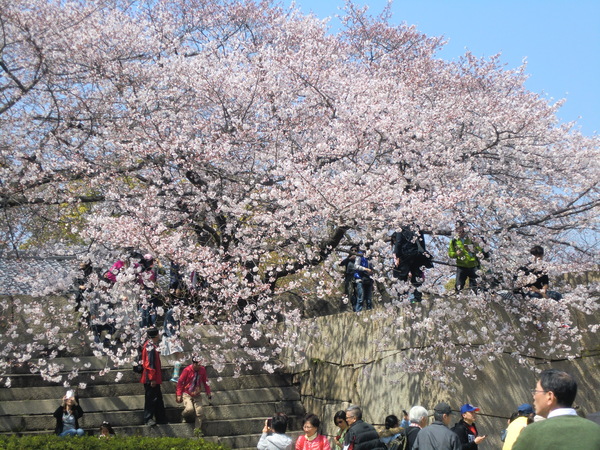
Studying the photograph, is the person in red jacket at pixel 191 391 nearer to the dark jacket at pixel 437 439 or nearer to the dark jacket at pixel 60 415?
the dark jacket at pixel 60 415

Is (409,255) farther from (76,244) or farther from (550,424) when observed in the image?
(76,244)

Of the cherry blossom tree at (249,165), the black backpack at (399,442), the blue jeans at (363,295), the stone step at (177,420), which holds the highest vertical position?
the cherry blossom tree at (249,165)

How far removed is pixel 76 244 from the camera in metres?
13.8

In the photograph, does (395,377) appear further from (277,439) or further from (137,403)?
(137,403)

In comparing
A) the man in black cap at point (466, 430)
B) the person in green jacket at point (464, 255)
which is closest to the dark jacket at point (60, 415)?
the man in black cap at point (466, 430)

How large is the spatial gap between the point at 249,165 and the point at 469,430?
19.9 ft

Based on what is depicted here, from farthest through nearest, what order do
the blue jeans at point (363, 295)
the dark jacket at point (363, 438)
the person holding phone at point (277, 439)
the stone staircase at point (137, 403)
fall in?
the blue jeans at point (363, 295) < the stone staircase at point (137, 403) < the person holding phone at point (277, 439) < the dark jacket at point (363, 438)

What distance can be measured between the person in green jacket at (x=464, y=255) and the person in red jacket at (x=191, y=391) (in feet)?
11.8

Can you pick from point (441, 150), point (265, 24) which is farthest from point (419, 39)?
point (441, 150)

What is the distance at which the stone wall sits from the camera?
8180 millimetres

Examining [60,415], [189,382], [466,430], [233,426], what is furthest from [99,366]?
[466,430]

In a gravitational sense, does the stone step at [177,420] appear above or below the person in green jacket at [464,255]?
below

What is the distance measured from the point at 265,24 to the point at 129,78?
608 cm

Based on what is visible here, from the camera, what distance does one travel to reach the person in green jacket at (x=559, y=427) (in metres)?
2.74
